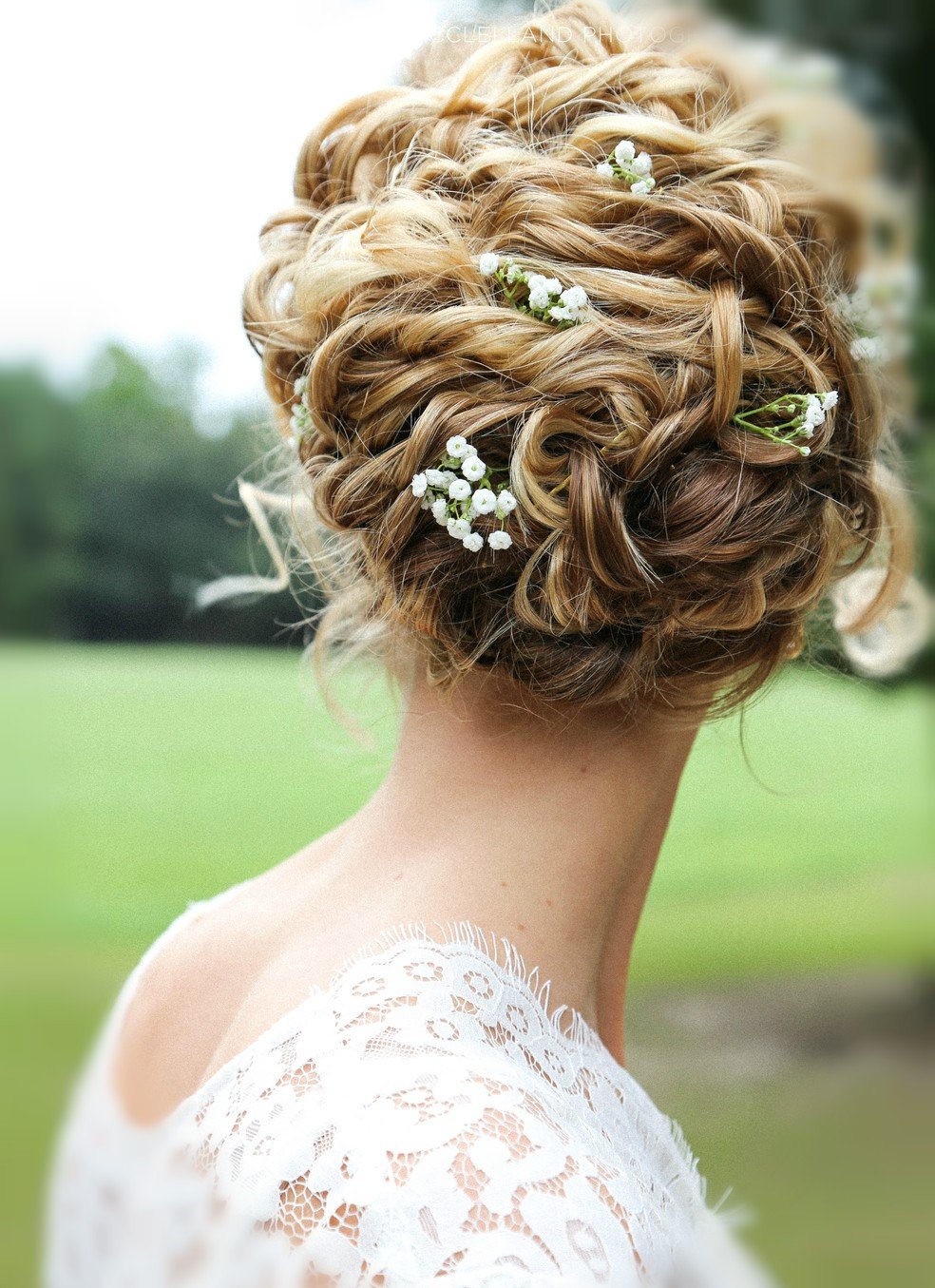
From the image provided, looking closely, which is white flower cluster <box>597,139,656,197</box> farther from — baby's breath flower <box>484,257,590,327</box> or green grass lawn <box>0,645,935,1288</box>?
green grass lawn <box>0,645,935,1288</box>

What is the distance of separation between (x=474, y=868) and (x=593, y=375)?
1.70 ft

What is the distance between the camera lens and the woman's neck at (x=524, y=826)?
1177 millimetres

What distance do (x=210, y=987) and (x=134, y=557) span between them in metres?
7.49

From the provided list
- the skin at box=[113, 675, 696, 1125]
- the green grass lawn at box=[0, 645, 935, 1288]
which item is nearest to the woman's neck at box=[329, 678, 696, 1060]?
the skin at box=[113, 675, 696, 1125]

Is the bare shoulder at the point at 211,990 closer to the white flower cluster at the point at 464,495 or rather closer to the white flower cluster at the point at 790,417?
the white flower cluster at the point at 464,495

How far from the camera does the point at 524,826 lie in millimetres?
1204

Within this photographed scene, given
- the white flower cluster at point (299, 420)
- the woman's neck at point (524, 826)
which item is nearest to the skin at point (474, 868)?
the woman's neck at point (524, 826)

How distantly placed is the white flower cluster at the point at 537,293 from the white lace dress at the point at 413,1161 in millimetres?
623

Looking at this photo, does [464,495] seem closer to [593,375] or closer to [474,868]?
[593,375]

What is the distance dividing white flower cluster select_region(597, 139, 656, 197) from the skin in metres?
0.54

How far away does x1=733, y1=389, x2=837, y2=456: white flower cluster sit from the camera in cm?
114

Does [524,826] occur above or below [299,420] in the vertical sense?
below

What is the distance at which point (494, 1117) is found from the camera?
94 centimetres

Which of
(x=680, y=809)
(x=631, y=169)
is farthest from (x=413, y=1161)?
(x=680, y=809)
